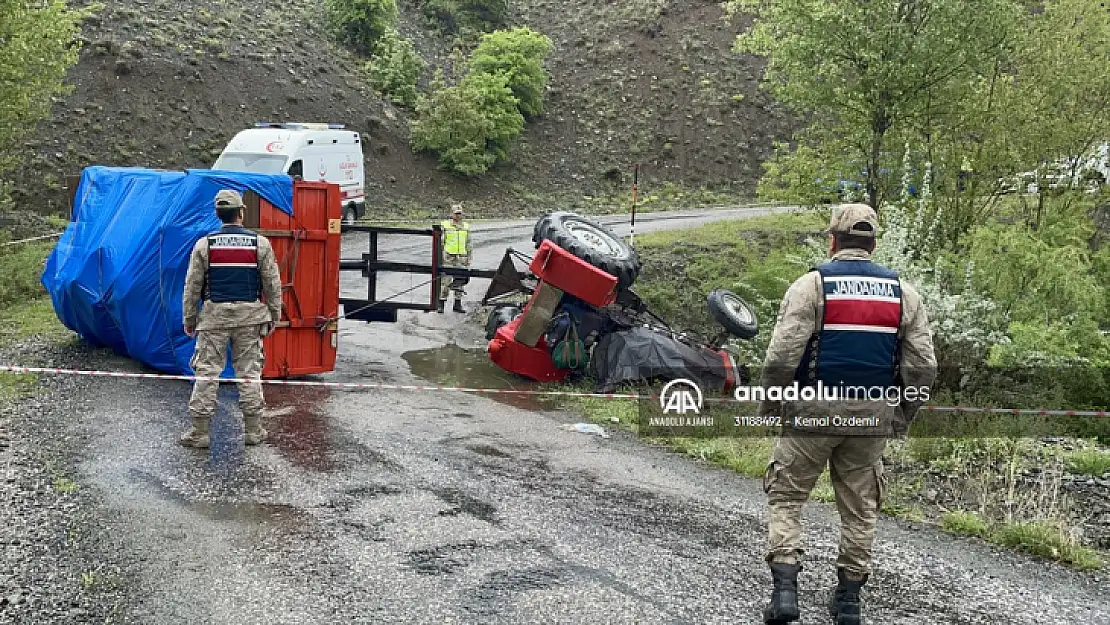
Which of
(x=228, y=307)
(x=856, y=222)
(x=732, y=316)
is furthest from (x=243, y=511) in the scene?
(x=732, y=316)

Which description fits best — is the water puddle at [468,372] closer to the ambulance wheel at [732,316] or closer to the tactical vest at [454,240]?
the ambulance wheel at [732,316]

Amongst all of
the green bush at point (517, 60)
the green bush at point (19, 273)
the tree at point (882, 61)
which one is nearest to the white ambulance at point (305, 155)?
the green bush at point (19, 273)

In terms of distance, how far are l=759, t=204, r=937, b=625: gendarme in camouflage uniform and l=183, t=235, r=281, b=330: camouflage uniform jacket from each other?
4.21 meters

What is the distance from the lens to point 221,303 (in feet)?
24.8

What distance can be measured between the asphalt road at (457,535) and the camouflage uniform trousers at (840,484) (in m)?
0.37

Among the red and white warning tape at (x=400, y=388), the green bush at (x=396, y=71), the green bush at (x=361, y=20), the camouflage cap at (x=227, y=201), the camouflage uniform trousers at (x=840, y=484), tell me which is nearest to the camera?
the camouflage uniform trousers at (x=840, y=484)

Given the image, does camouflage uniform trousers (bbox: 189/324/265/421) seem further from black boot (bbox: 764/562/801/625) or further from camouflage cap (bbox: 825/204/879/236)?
camouflage cap (bbox: 825/204/879/236)

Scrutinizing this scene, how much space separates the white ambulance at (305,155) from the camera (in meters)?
21.4

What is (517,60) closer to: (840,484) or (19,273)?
(19,273)

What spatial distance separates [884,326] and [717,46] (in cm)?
4631

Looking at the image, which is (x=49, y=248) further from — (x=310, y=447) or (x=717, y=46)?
(x=717, y=46)

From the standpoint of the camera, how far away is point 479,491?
265 inches

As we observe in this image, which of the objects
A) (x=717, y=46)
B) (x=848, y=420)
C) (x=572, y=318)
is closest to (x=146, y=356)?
(x=572, y=318)

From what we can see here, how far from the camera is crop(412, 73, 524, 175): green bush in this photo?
32.8 meters
